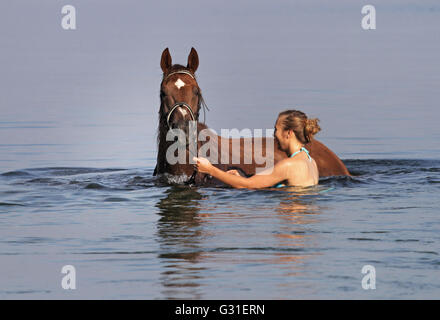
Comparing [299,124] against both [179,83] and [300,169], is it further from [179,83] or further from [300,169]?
[179,83]

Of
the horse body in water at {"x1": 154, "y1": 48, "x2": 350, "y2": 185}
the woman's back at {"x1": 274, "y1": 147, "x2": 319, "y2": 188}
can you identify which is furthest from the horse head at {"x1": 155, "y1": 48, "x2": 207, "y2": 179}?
the woman's back at {"x1": 274, "y1": 147, "x2": 319, "y2": 188}

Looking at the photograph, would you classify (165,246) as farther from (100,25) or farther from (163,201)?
(100,25)

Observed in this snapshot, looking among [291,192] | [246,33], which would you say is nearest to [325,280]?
[291,192]

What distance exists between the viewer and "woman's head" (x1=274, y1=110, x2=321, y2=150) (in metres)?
10.2

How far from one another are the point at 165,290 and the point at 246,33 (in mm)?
32579

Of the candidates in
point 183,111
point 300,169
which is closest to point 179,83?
point 183,111

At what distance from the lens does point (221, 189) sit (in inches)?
452

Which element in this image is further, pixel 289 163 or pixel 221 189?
pixel 221 189

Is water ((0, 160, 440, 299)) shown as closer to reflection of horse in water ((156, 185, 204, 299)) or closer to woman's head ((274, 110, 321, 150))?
reflection of horse in water ((156, 185, 204, 299))

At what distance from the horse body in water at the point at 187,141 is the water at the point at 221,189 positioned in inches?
11.7

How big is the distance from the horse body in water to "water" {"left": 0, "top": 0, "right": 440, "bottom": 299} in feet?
0.98

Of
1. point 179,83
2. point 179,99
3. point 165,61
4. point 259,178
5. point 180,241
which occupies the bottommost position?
point 180,241

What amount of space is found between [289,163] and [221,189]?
4.26 feet

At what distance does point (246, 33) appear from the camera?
38.7m
